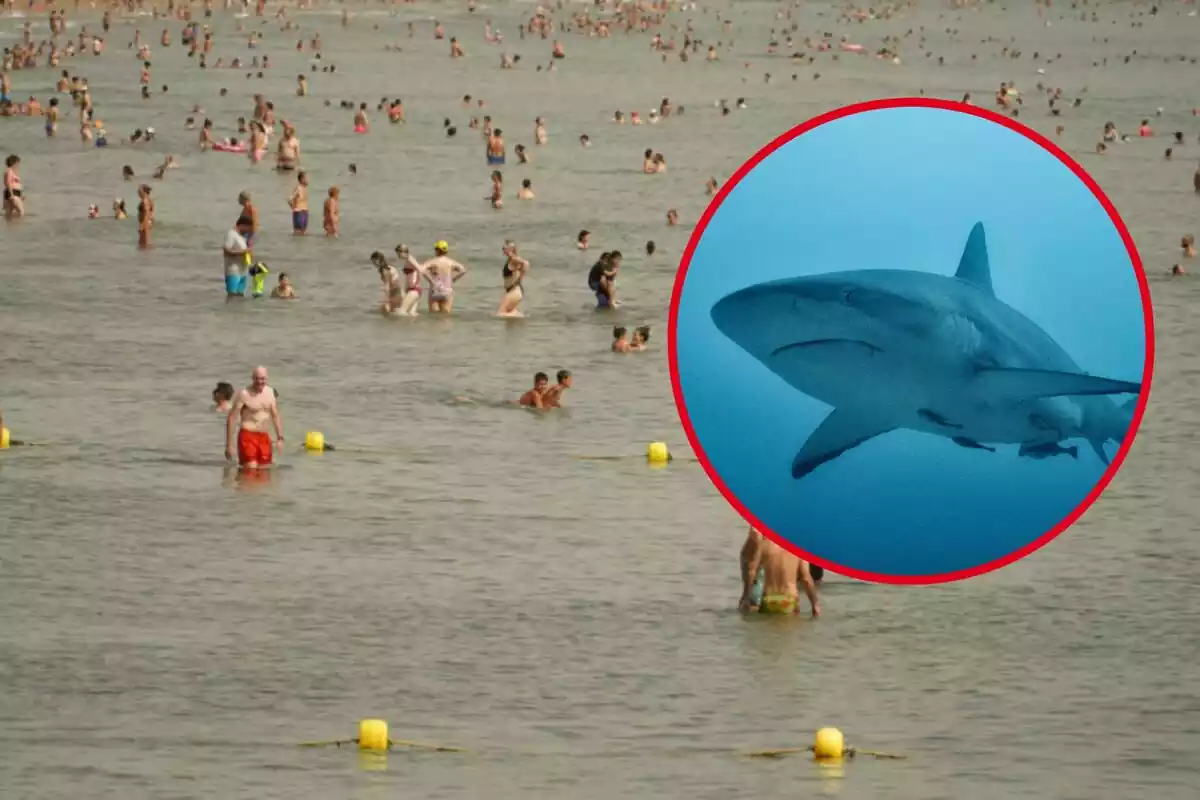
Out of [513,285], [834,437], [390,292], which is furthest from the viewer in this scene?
[390,292]

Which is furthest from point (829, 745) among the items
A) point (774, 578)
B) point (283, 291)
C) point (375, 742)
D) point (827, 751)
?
point (283, 291)

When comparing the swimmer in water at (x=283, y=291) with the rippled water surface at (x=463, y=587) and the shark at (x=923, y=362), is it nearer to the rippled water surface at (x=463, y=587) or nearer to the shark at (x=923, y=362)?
the rippled water surface at (x=463, y=587)

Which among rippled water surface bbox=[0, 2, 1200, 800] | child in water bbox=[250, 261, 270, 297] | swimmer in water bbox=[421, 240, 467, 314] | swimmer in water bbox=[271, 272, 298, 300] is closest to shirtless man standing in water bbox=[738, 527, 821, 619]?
rippled water surface bbox=[0, 2, 1200, 800]

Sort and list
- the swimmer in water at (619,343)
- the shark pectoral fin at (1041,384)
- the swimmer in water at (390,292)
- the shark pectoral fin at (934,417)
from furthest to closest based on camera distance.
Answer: the swimmer in water at (390,292), the swimmer in water at (619,343), the shark pectoral fin at (934,417), the shark pectoral fin at (1041,384)

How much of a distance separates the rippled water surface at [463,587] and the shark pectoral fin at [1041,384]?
11.3m

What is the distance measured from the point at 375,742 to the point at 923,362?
41.4 feet

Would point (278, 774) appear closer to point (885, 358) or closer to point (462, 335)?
point (885, 358)

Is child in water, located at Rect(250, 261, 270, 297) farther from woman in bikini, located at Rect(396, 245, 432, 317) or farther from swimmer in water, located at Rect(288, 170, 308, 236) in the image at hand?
swimmer in water, located at Rect(288, 170, 308, 236)

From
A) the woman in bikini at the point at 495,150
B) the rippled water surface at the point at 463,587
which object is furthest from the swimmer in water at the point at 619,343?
the woman in bikini at the point at 495,150

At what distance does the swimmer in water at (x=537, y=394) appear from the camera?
4034cm

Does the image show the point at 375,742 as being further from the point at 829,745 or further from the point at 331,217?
the point at 331,217

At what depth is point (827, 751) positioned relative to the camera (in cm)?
2280

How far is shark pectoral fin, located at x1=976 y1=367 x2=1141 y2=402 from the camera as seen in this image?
34.8ft

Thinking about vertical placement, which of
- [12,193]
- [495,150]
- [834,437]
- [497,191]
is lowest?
[12,193]
